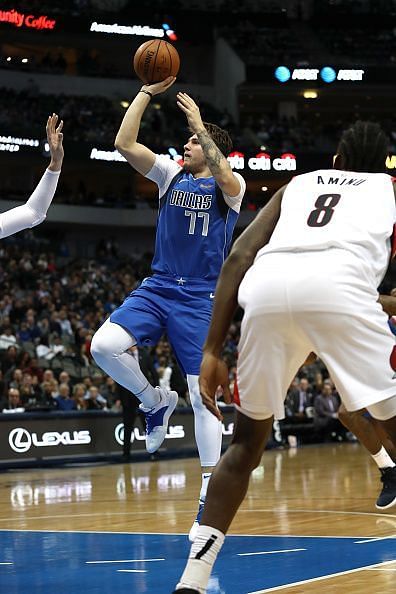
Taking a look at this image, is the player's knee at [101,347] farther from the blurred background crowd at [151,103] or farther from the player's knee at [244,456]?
the blurred background crowd at [151,103]

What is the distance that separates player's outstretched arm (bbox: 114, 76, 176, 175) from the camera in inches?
246

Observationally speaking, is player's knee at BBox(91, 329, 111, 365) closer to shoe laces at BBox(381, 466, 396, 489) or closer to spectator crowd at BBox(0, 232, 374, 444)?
shoe laces at BBox(381, 466, 396, 489)

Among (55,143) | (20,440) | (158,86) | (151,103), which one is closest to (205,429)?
(55,143)

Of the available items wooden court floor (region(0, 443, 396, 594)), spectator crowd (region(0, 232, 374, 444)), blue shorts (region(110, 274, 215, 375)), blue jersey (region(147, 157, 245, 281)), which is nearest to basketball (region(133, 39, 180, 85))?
blue jersey (region(147, 157, 245, 281))

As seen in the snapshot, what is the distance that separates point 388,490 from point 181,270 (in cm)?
259

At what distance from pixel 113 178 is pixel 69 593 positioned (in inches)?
1372

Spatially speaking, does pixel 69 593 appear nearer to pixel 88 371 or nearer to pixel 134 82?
pixel 88 371

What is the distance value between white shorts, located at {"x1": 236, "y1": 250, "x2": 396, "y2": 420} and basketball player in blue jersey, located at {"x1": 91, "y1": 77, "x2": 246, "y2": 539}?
273cm

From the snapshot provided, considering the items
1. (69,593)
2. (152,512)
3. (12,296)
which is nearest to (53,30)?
(12,296)

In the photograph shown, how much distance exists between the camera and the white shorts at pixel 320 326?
3.32m

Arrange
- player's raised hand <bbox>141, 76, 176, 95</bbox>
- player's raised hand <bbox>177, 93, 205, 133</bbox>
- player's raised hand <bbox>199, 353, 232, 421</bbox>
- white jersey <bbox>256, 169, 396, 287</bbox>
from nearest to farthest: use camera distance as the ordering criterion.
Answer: white jersey <bbox>256, 169, 396, 287</bbox>, player's raised hand <bbox>199, 353, 232, 421</bbox>, player's raised hand <bbox>177, 93, 205, 133</bbox>, player's raised hand <bbox>141, 76, 176, 95</bbox>

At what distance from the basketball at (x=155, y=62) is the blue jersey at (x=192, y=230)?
73 cm

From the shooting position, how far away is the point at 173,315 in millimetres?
6273

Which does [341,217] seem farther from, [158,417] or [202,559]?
[158,417]
